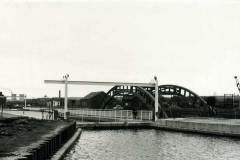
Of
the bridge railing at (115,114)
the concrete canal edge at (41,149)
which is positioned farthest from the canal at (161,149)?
the bridge railing at (115,114)

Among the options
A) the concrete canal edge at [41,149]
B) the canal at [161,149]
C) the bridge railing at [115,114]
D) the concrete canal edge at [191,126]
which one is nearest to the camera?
the concrete canal edge at [41,149]

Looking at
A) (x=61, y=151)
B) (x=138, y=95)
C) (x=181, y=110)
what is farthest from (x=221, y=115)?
(x=61, y=151)

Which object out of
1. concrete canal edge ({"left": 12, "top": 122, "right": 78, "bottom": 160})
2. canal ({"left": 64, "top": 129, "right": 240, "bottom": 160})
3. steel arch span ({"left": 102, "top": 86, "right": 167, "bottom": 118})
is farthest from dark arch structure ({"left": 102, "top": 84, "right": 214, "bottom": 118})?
concrete canal edge ({"left": 12, "top": 122, "right": 78, "bottom": 160})

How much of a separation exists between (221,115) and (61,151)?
2565cm

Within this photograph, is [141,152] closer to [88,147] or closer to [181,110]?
[88,147]

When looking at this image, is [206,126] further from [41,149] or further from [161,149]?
[41,149]

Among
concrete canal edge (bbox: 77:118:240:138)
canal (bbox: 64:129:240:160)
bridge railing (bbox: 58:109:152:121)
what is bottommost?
canal (bbox: 64:129:240:160)

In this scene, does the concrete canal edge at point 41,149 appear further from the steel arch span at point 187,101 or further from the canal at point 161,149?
the steel arch span at point 187,101

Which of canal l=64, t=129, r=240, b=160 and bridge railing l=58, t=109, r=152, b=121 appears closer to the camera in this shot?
canal l=64, t=129, r=240, b=160

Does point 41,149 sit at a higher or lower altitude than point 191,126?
higher

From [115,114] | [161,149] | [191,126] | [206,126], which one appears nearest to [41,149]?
[161,149]

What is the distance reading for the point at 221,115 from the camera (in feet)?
136

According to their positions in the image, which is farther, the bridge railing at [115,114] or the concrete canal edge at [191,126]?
the bridge railing at [115,114]

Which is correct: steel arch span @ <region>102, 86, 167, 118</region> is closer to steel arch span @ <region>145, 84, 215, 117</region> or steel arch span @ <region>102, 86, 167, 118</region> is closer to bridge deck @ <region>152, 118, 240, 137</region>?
steel arch span @ <region>145, 84, 215, 117</region>
